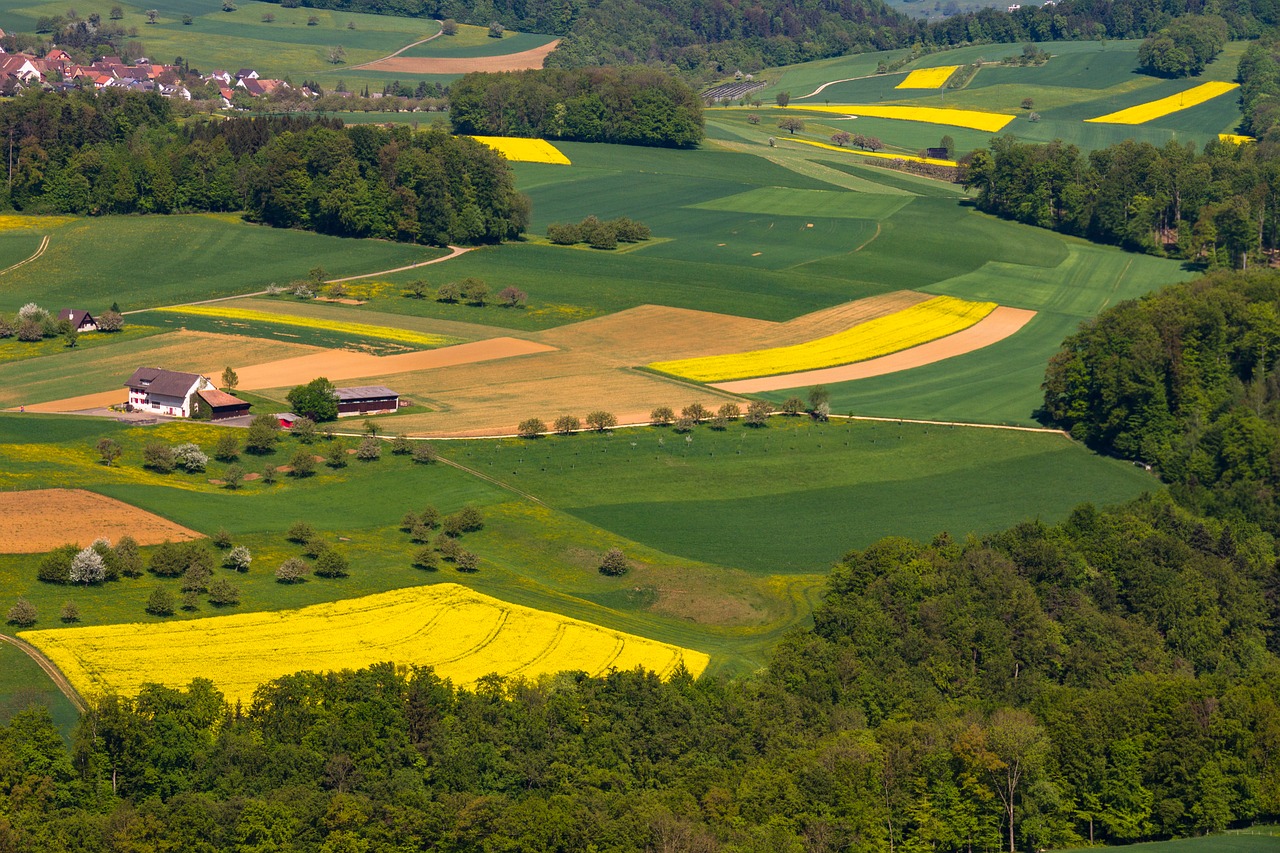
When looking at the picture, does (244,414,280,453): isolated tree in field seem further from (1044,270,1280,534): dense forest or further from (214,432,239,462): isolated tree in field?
(1044,270,1280,534): dense forest

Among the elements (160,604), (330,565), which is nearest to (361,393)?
(330,565)

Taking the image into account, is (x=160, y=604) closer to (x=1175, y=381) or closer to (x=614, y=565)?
(x=614, y=565)

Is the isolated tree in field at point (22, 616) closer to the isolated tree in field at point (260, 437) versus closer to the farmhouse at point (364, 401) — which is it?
the isolated tree in field at point (260, 437)

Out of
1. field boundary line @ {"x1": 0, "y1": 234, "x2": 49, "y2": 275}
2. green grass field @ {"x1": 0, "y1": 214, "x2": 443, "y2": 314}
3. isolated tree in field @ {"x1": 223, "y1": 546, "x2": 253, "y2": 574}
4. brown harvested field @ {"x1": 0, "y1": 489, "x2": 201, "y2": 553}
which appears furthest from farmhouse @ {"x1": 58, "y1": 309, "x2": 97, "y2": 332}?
isolated tree in field @ {"x1": 223, "y1": 546, "x2": 253, "y2": 574}

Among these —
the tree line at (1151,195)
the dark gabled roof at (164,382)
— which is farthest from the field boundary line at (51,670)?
the tree line at (1151,195)

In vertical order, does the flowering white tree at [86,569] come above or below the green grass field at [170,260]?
below

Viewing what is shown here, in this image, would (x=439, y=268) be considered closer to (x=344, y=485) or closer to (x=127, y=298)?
(x=127, y=298)
